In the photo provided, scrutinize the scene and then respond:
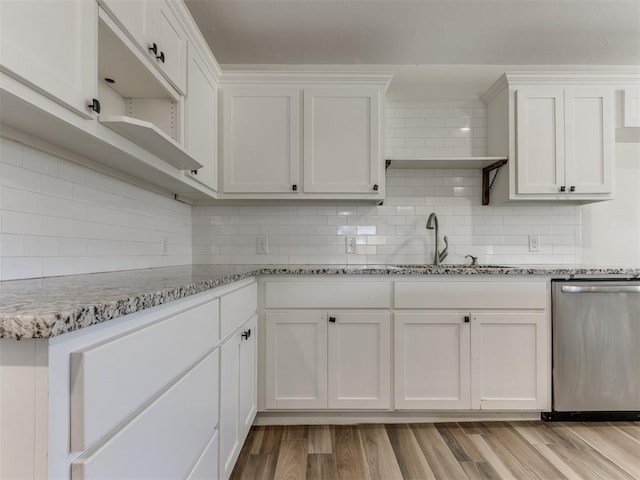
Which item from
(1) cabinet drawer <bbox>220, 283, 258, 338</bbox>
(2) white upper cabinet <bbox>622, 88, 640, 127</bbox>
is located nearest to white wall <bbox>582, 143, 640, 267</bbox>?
(2) white upper cabinet <bbox>622, 88, 640, 127</bbox>

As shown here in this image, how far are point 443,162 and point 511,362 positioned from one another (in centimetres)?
134

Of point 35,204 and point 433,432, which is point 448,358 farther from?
point 35,204

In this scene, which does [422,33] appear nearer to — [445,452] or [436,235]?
[436,235]

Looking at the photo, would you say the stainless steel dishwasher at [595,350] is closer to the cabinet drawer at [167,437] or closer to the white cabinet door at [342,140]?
the white cabinet door at [342,140]

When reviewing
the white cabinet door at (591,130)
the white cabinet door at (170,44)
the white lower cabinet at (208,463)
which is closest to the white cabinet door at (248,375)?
the white lower cabinet at (208,463)

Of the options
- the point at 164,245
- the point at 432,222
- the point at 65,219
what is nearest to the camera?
the point at 65,219

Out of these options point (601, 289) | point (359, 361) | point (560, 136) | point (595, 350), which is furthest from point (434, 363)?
point (560, 136)

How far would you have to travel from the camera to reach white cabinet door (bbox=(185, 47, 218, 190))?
5.90ft

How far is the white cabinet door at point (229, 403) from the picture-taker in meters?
1.34

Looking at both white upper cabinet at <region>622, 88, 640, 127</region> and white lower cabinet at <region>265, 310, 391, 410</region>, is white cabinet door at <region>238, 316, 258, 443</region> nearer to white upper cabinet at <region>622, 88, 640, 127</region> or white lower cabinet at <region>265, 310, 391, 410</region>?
white lower cabinet at <region>265, 310, 391, 410</region>

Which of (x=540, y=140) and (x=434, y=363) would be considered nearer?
(x=434, y=363)

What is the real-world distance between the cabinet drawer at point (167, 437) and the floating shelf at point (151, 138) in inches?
30.9

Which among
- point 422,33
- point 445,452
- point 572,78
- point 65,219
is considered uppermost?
point 422,33

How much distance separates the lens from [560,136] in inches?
93.2
